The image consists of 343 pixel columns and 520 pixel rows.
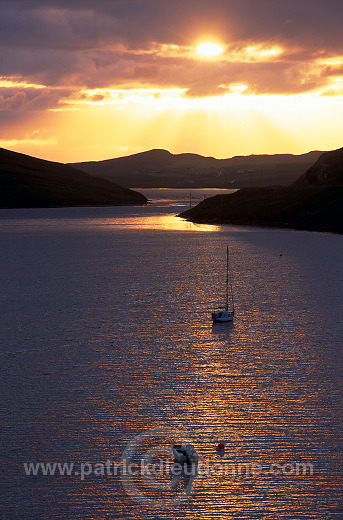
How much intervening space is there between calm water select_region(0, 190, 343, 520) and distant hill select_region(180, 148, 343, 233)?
83739 millimetres

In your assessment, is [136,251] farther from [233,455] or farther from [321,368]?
[233,455]

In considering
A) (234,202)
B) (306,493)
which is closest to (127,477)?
(306,493)

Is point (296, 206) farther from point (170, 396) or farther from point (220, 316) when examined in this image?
point (170, 396)

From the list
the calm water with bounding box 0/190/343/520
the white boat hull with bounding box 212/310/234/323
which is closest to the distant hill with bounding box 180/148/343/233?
the calm water with bounding box 0/190/343/520

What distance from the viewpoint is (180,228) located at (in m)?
170

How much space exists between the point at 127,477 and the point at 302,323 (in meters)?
28.2

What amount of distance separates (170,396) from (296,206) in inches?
5564

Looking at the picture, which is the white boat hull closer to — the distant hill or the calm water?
the calm water

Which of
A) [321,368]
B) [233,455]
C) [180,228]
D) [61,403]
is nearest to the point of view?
[233,455]

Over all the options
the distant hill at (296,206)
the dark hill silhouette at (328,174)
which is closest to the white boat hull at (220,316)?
the distant hill at (296,206)

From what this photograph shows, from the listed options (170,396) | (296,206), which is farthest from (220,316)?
(296,206)

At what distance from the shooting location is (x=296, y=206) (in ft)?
553

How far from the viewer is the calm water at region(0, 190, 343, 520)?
75.2ft

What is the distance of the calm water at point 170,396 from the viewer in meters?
22.9
